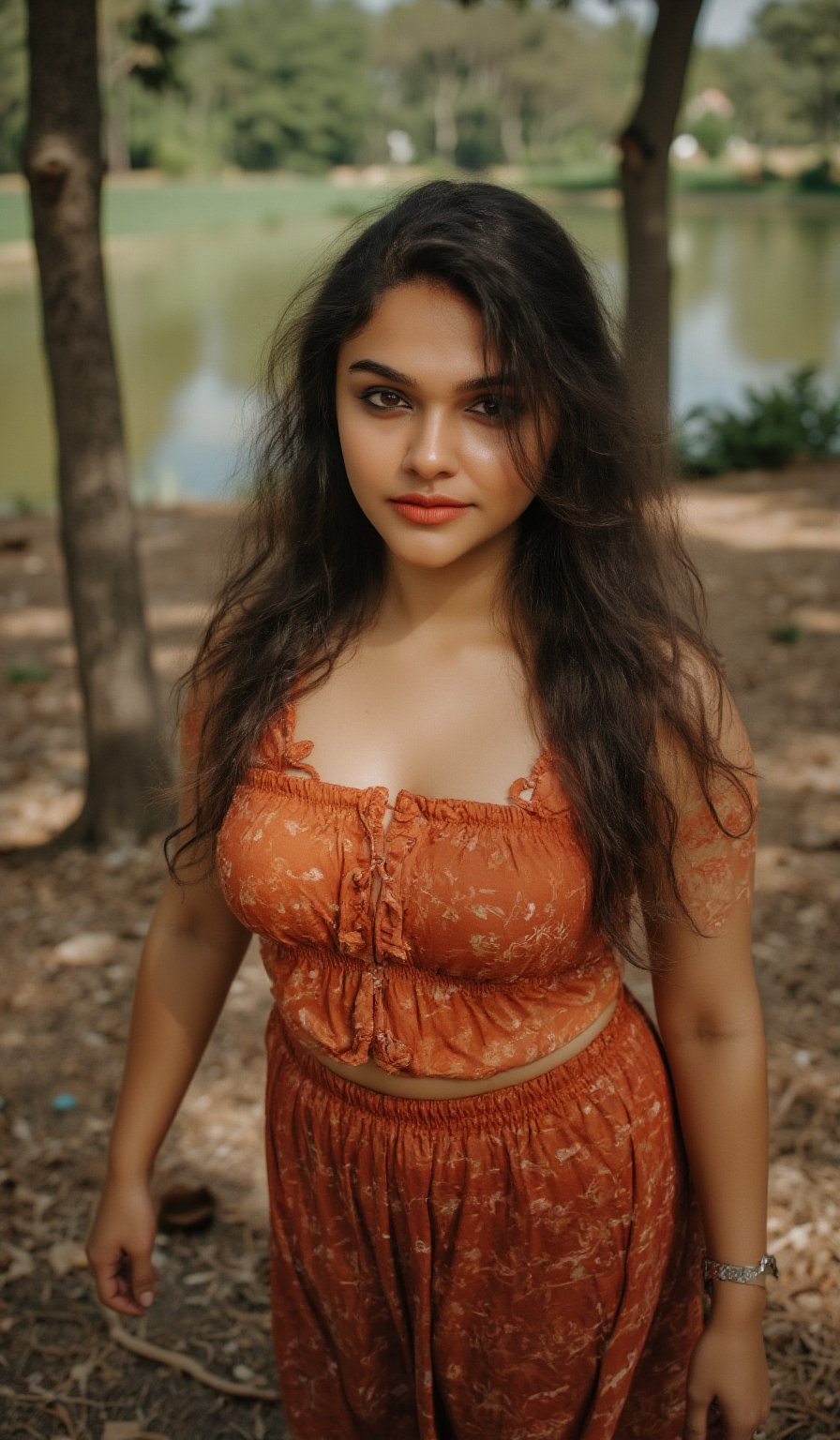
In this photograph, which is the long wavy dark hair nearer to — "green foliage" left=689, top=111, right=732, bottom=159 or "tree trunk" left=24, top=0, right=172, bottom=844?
"tree trunk" left=24, top=0, right=172, bottom=844

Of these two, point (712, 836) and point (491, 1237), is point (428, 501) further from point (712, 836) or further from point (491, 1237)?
point (491, 1237)

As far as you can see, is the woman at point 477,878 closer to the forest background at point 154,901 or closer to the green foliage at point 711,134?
the forest background at point 154,901

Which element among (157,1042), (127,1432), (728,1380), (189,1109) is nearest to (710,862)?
(728,1380)

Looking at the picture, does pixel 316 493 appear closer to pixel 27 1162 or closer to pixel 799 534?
pixel 27 1162

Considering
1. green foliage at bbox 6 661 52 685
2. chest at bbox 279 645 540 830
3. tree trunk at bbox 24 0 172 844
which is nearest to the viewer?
chest at bbox 279 645 540 830

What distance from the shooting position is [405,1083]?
1497mm

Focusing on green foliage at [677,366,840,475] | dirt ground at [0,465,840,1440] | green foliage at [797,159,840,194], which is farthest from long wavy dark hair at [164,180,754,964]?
green foliage at [797,159,840,194]

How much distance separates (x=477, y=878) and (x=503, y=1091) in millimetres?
297

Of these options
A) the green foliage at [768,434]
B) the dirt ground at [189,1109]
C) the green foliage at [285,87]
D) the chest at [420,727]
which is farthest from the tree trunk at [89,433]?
the green foliage at [285,87]

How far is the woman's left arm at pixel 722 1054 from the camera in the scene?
1.46 metres

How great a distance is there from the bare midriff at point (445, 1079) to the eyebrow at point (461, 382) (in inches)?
30.5

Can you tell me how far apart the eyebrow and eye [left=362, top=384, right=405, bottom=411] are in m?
0.02

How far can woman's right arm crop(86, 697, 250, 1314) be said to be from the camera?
171 cm

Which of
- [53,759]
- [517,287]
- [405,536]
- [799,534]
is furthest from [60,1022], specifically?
[799,534]
